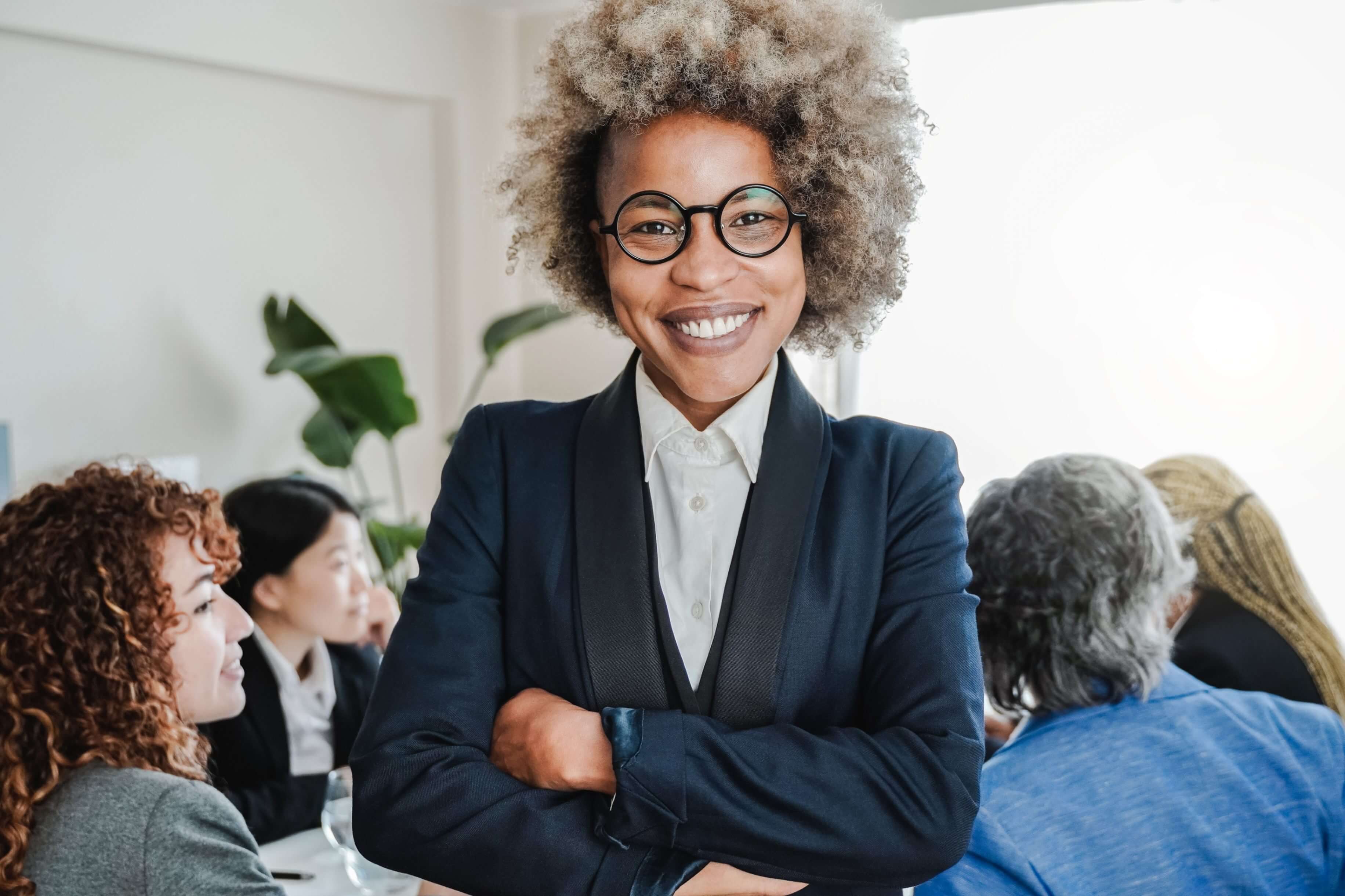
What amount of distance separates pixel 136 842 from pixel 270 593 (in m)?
1.31

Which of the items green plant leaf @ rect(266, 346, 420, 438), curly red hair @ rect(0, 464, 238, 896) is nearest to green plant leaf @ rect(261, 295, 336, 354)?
green plant leaf @ rect(266, 346, 420, 438)

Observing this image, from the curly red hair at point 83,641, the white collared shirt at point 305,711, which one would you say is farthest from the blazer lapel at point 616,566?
the white collared shirt at point 305,711

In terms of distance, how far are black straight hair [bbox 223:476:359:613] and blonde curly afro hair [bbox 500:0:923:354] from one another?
4.95ft

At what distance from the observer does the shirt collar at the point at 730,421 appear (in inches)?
47.0

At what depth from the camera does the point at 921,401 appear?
156 inches

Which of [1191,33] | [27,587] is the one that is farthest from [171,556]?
[1191,33]

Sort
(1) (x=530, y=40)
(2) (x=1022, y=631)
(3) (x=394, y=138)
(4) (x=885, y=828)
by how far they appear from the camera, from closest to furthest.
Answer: (4) (x=885, y=828) < (2) (x=1022, y=631) < (3) (x=394, y=138) < (1) (x=530, y=40)

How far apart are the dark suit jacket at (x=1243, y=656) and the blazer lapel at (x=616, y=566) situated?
168 cm

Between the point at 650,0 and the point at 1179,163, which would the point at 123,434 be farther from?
the point at 1179,163

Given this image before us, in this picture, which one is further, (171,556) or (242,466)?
(242,466)

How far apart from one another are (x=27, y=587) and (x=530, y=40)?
3611mm

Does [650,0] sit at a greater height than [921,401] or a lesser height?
greater

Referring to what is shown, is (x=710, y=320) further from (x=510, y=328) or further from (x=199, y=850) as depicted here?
(x=510, y=328)

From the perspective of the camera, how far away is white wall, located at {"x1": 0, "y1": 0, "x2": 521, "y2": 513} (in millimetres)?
3213
